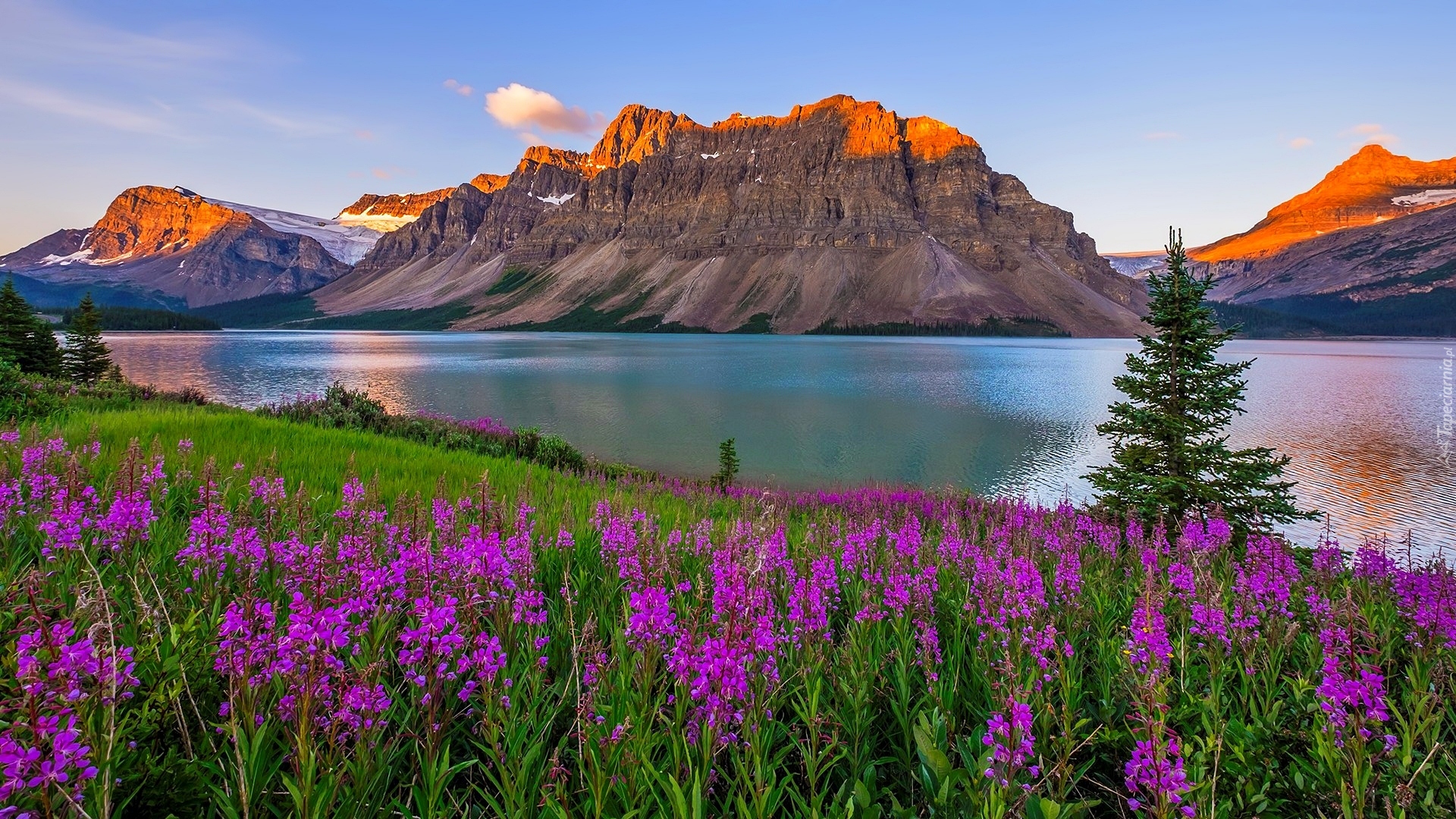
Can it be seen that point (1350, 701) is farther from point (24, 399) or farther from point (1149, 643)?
point (24, 399)

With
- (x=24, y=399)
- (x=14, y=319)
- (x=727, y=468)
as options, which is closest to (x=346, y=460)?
(x=24, y=399)

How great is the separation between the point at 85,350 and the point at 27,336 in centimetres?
435

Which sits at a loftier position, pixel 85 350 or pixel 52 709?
pixel 85 350

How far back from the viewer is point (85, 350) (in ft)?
105

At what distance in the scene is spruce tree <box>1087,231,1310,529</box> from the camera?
12.2 metres

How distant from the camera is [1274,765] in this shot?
10.2 feet

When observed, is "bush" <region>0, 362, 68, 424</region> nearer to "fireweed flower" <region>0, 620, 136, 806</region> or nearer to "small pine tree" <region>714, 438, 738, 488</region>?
"fireweed flower" <region>0, 620, 136, 806</region>

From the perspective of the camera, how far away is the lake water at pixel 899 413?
28.1 meters

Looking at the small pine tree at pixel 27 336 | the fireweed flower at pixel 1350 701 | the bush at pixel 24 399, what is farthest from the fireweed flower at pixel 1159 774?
the small pine tree at pixel 27 336

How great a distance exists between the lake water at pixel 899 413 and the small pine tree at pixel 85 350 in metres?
13.3

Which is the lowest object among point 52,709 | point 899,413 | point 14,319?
point 899,413

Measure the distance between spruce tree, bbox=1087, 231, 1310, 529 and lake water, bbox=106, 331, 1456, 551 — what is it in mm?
11109

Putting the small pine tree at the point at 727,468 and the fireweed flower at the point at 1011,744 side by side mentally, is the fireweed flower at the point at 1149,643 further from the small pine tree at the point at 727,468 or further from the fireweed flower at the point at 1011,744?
the small pine tree at the point at 727,468

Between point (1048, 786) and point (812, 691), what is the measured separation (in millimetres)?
1128
